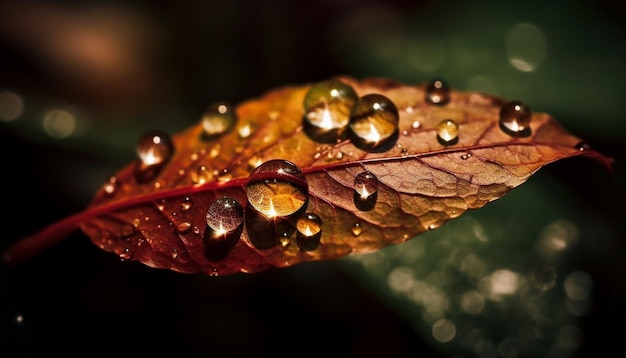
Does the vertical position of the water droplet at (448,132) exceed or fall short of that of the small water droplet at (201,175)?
it falls short

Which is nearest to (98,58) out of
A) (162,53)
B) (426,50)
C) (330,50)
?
(162,53)

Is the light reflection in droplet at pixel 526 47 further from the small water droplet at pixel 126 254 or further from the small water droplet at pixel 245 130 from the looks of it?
the small water droplet at pixel 126 254

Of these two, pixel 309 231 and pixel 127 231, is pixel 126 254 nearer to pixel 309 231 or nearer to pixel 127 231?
pixel 127 231

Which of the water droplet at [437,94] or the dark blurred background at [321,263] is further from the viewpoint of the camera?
the dark blurred background at [321,263]

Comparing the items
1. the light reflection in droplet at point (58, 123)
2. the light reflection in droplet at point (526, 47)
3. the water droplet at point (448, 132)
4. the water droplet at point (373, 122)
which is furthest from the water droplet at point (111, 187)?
the light reflection in droplet at point (526, 47)

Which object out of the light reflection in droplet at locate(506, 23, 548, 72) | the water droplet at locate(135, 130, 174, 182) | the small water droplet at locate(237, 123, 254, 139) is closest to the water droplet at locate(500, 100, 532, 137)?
the small water droplet at locate(237, 123, 254, 139)

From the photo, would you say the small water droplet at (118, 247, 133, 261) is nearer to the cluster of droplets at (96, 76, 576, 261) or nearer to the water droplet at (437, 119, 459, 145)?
the cluster of droplets at (96, 76, 576, 261)
